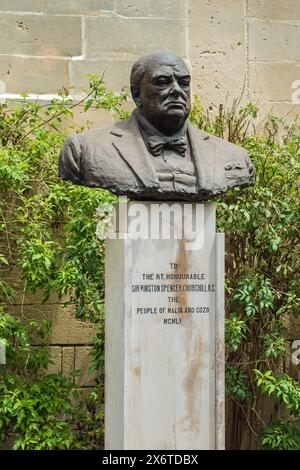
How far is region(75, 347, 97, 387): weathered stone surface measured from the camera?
6648 mm

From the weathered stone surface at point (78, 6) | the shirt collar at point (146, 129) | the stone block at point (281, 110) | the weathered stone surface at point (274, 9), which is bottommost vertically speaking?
the shirt collar at point (146, 129)

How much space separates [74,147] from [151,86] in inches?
19.2

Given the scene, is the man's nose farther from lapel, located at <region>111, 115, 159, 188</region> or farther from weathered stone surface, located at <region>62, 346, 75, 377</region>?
weathered stone surface, located at <region>62, 346, 75, 377</region>

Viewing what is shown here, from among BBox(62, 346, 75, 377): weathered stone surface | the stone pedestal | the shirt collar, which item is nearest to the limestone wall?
BBox(62, 346, 75, 377): weathered stone surface

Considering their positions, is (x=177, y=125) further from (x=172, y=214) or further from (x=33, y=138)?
(x=33, y=138)

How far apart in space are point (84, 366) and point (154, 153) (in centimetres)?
232

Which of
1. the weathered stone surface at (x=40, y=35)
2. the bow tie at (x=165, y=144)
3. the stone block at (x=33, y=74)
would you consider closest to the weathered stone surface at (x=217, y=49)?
the weathered stone surface at (x=40, y=35)

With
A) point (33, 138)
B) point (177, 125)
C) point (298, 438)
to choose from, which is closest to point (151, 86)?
point (177, 125)

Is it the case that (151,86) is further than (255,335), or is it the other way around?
(255,335)

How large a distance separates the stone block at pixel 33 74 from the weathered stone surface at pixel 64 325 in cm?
152

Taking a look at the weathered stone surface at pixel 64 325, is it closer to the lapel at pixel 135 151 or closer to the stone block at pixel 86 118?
the stone block at pixel 86 118

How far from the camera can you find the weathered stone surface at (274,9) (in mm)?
7164

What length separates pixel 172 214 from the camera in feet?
15.8

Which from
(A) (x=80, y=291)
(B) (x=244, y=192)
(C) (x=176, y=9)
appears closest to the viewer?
(A) (x=80, y=291)
